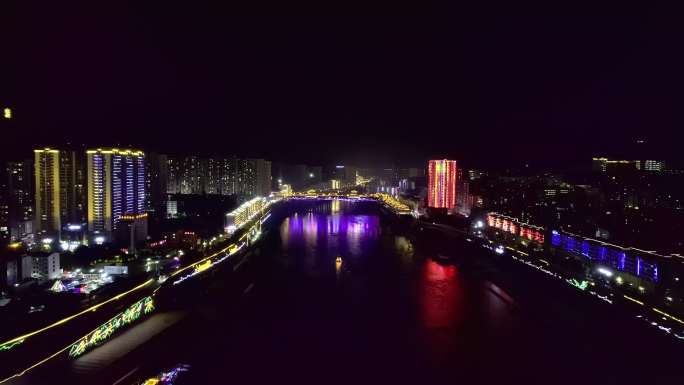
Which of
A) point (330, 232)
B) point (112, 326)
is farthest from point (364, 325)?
point (330, 232)

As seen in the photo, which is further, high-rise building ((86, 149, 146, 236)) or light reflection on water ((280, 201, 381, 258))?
light reflection on water ((280, 201, 381, 258))

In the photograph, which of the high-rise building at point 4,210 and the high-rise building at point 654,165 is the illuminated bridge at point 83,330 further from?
the high-rise building at point 654,165

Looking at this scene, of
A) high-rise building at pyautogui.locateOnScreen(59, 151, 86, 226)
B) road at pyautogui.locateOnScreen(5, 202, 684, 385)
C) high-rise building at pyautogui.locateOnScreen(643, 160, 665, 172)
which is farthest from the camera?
high-rise building at pyautogui.locateOnScreen(643, 160, 665, 172)

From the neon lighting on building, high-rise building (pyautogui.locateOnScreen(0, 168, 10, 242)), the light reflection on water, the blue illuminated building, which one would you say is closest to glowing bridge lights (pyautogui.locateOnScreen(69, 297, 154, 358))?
high-rise building (pyautogui.locateOnScreen(0, 168, 10, 242))

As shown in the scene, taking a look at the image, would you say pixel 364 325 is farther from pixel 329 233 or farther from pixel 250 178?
pixel 250 178

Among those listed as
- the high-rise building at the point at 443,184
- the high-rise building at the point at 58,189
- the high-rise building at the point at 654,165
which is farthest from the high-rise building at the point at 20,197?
the high-rise building at the point at 654,165

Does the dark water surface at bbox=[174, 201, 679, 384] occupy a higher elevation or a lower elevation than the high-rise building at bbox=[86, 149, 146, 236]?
lower

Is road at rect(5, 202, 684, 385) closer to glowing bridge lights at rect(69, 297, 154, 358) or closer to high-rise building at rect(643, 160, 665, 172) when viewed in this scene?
glowing bridge lights at rect(69, 297, 154, 358)
